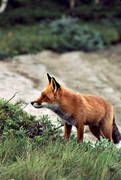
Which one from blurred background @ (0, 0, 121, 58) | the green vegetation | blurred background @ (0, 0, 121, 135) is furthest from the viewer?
blurred background @ (0, 0, 121, 58)

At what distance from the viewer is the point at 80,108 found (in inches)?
222

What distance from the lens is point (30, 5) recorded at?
2366 centimetres

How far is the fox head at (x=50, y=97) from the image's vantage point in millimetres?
5410

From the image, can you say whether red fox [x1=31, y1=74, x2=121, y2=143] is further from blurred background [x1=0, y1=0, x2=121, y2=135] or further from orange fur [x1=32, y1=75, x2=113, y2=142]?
blurred background [x1=0, y1=0, x2=121, y2=135]

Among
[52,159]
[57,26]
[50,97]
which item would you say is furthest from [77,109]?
[57,26]

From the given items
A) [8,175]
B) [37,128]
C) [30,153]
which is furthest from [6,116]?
[8,175]

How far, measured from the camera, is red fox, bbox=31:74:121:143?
547cm

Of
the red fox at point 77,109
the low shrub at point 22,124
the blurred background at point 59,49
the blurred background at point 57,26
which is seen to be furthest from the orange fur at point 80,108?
the blurred background at point 57,26

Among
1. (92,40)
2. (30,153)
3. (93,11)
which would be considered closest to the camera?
(30,153)

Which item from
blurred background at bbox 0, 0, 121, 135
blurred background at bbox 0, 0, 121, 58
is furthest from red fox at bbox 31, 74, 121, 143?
blurred background at bbox 0, 0, 121, 58

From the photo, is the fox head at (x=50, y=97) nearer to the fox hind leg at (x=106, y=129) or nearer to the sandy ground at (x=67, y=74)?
the fox hind leg at (x=106, y=129)

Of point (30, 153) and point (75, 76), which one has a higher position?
point (30, 153)

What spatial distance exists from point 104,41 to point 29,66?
245 inches

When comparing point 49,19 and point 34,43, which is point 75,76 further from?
point 49,19
